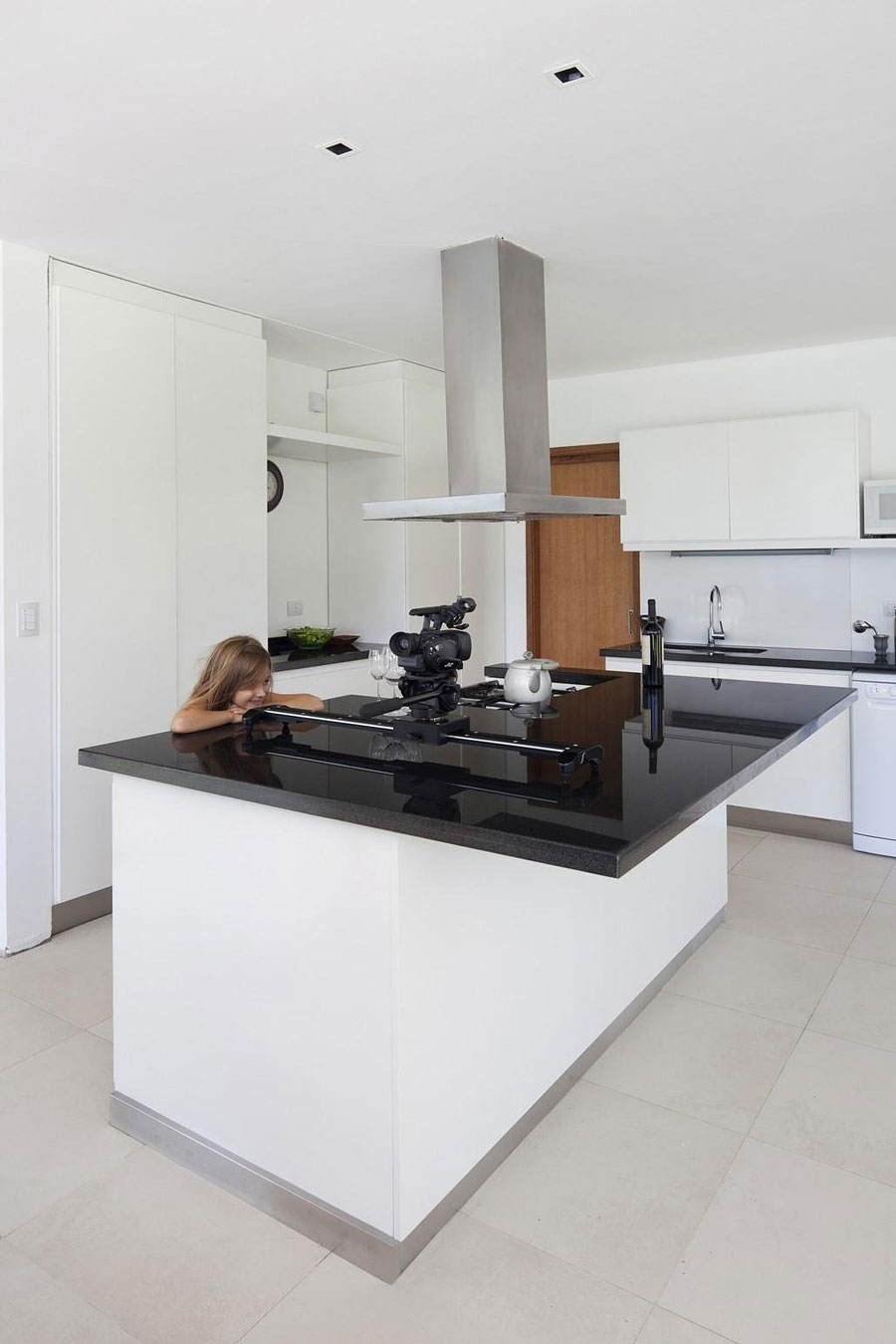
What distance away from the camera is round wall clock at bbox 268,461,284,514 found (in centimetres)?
513

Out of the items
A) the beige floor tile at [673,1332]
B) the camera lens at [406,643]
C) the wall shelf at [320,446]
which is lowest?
the beige floor tile at [673,1332]

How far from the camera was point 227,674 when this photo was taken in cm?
263

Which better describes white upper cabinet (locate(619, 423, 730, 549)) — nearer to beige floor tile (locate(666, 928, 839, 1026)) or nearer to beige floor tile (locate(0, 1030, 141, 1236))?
beige floor tile (locate(666, 928, 839, 1026))

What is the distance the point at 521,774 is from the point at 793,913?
2.33m

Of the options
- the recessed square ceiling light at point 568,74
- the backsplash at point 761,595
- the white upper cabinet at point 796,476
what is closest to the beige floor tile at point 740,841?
the backsplash at point 761,595

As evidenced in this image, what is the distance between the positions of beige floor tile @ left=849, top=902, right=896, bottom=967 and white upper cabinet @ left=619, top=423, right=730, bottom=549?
2066mm

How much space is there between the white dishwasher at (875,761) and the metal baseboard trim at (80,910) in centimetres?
347

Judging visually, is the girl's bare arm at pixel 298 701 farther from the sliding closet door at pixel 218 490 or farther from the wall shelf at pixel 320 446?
the wall shelf at pixel 320 446

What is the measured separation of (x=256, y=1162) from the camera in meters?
2.02

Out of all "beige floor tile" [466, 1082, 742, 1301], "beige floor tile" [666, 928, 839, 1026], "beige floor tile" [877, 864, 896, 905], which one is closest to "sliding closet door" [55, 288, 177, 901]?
"beige floor tile" [466, 1082, 742, 1301]

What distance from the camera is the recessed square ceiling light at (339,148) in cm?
248

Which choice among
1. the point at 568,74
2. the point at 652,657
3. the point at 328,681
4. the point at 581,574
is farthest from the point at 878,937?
the point at 568,74

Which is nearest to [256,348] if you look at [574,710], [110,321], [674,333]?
[110,321]

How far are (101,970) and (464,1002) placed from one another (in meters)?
1.86
